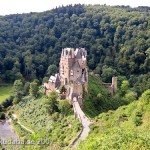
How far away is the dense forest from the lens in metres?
92.8

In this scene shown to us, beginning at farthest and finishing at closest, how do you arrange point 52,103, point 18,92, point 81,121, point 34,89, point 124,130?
point 18,92 < point 34,89 < point 52,103 < point 81,121 < point 124,130

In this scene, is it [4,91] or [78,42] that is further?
[78,42]

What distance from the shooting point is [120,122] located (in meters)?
38.8

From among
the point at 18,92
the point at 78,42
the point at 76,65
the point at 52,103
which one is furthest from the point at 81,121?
the point at 78,42

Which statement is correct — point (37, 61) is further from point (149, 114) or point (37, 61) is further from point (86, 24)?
point (149, 114)

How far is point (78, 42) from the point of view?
109m

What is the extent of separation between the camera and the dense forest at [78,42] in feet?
305

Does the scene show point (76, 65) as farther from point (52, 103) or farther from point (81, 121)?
point (81, 121)

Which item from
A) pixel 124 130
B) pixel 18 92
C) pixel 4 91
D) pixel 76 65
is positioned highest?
pixel 124 130

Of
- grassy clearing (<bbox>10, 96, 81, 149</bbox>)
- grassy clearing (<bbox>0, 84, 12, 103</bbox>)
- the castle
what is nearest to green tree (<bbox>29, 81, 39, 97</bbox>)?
grassy clearing (<bbox>10, 96, 81, 149</bbox>)

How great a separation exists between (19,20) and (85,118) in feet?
279

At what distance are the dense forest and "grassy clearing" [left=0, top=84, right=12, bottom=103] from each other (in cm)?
338

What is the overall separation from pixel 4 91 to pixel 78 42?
33.5m

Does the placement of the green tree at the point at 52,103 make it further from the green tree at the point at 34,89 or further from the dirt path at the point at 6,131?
the green tree at the point at 34,89
